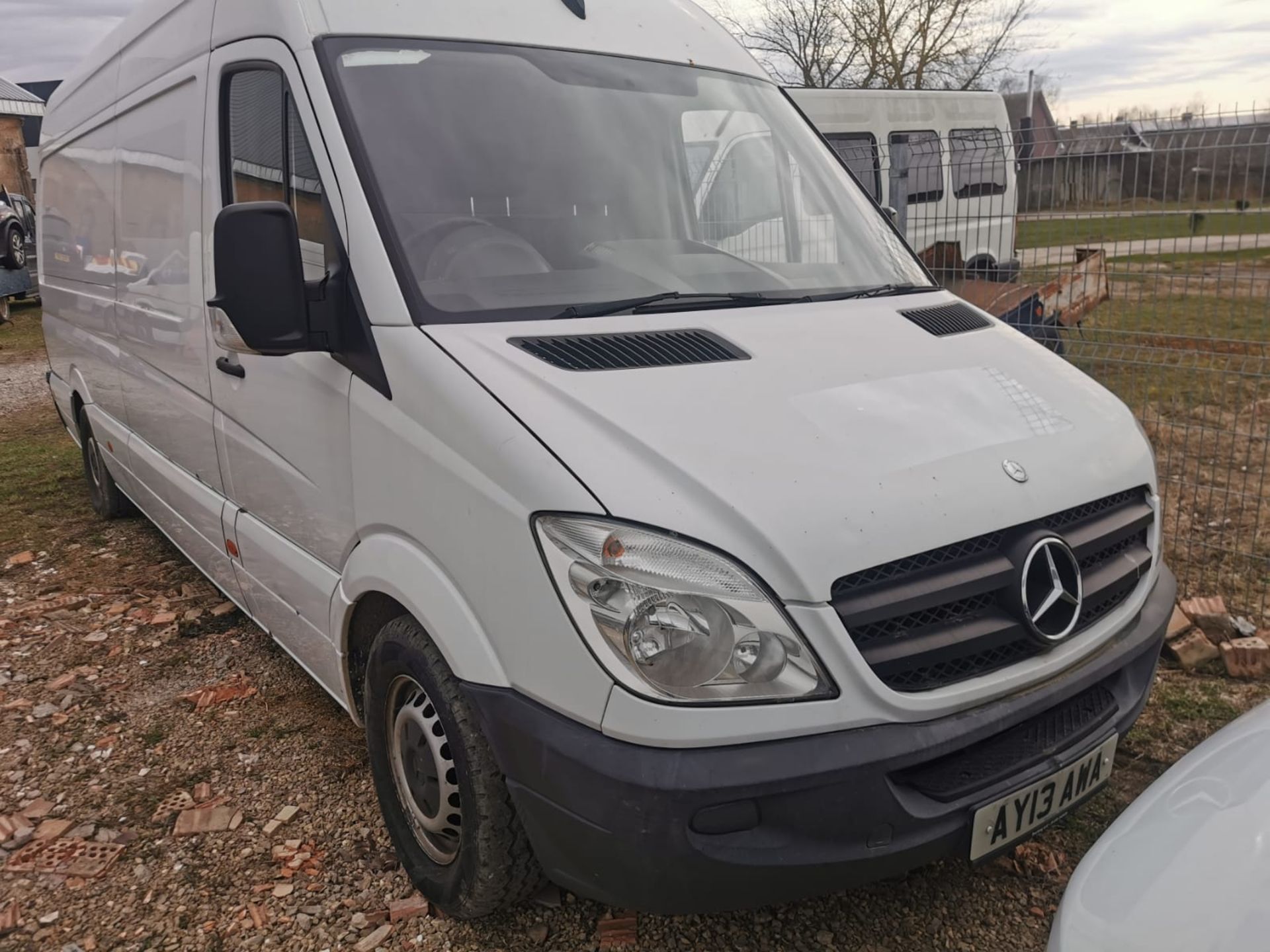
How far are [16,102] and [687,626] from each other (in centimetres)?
4721

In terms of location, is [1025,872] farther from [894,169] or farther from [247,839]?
[894,169]

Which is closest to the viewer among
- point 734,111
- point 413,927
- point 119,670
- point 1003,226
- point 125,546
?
point 413,927

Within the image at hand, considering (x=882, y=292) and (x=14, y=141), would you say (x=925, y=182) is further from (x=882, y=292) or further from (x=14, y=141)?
(x=14, y=141)

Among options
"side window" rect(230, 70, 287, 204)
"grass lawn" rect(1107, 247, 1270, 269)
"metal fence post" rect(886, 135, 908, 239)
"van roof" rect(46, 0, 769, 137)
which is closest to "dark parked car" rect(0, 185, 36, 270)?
"van roof" rect(46, 0, 769, 137)

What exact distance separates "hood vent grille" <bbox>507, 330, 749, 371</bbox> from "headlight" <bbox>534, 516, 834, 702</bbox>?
0.54m

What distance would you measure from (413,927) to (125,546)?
4230 millimetres

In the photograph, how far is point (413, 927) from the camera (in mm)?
2668

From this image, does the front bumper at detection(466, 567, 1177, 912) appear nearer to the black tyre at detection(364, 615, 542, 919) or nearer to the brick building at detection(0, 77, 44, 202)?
the black tyre at detection(364, 615, 542, 919)

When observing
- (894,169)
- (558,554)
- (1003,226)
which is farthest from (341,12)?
(1003,226)

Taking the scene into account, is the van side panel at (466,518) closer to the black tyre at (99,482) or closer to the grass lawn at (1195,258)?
the grass lawn at (1195,258)

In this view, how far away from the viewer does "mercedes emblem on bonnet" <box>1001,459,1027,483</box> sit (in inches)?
90.4

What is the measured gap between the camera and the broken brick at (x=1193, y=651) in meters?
3.95

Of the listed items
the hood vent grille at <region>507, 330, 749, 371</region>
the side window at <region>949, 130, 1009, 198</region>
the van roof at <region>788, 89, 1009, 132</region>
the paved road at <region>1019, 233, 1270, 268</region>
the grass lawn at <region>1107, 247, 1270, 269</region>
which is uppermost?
the van roof at <region>788, 89, 1009, 132</region>

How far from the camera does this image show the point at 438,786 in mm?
2512
